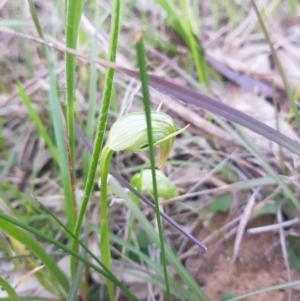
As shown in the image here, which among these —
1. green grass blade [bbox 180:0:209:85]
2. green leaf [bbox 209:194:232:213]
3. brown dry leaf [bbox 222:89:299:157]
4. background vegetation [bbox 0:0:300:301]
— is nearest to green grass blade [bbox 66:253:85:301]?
background vegetation [bbox 0:0:300:301]

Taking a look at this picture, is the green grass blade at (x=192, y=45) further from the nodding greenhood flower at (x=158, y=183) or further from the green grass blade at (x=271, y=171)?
the nodding greenhood flower at (x=158, y=183)

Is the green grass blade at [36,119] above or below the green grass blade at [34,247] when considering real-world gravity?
above

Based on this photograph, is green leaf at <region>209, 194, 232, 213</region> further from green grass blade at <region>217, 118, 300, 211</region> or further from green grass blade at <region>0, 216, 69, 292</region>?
green grass blade at <region>0, 216, 69, 292</region>

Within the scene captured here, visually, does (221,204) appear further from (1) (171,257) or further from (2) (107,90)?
(2) (107,90)

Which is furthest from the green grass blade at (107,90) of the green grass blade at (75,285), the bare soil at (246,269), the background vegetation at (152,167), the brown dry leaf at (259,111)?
the brown dry leaf at (259,111)

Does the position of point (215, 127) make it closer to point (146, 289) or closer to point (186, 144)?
point (186, 144)
